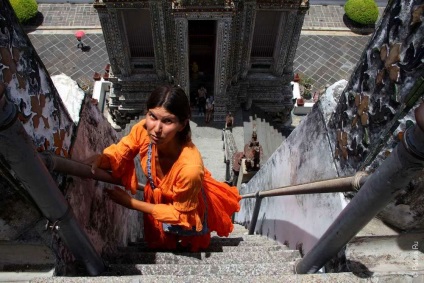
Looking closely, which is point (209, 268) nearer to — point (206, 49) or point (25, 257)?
point (25, 257)

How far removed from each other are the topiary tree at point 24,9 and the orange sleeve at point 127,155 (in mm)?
16210

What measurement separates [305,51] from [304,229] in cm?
1512

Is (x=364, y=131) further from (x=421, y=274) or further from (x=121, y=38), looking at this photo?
(x=121, y=38)

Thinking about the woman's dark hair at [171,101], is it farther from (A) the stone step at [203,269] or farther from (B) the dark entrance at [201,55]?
(B) the dark entrance at [201,55]

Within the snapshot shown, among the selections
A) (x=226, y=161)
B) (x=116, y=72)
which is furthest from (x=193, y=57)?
(x=226, y=161)

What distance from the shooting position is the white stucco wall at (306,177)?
3.97m

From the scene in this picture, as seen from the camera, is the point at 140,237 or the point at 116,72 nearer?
the point at 140,237

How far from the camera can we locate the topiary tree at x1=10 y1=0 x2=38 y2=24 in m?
18.3

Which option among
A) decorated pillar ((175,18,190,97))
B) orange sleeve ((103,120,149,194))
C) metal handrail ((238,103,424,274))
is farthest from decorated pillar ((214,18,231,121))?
metal handrail ((238,103,424,274))

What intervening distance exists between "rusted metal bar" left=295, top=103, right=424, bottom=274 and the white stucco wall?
31.3 inches

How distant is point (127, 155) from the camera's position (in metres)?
4.53

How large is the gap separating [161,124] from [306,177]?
179cm

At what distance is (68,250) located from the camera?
3.29m

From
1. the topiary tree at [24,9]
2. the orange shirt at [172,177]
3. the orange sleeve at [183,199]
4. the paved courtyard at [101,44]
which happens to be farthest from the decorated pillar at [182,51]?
the topiary tree at [24,9]
